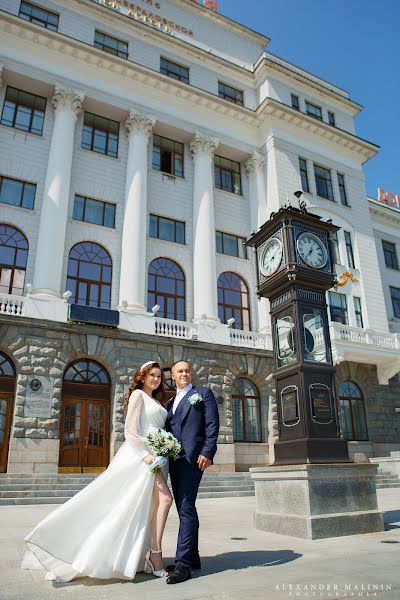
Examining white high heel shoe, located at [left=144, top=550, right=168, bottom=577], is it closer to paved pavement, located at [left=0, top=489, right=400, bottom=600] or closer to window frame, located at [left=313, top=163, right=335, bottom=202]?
paved pavement, located at [left=0, top=489, right=400, bottom=600]

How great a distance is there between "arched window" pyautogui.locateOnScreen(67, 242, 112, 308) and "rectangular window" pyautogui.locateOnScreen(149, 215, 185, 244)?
120 inches

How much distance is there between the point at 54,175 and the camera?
814 inches

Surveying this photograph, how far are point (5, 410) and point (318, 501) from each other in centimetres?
1349

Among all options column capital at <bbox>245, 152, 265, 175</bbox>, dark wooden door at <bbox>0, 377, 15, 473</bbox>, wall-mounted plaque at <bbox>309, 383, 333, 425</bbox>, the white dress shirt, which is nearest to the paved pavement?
the white dress shirt

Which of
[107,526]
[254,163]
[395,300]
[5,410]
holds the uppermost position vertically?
[254,163]

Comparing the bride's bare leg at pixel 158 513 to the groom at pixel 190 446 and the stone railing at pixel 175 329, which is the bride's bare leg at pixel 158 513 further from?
the stone railing at pixel 175 329

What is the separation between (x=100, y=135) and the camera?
78.2ft

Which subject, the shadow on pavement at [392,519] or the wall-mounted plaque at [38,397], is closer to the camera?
the shadow on pavement at [392,519]

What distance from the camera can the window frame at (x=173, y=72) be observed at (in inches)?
1046

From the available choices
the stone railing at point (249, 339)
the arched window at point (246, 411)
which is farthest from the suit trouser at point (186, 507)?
the stone railing at point (249, 339)

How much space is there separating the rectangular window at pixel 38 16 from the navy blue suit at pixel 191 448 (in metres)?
24.4

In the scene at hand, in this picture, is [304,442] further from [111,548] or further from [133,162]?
[133,162]

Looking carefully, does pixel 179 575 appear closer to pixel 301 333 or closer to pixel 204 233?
pixel 301 333

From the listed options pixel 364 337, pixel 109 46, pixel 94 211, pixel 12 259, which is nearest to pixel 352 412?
pixel 364 337
